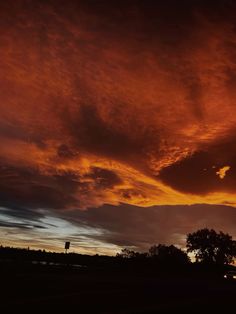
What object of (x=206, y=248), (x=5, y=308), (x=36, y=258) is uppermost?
(x=206, y=248)

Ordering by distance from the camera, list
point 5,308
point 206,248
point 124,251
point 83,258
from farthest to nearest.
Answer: point 124,251 → point 206,248 → point 83,258 → point 5,308

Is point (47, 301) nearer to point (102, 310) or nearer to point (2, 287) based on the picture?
point (102, 310)

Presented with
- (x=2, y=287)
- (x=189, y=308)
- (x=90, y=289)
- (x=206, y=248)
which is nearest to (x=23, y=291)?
(x=2, y=287)

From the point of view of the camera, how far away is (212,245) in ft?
340

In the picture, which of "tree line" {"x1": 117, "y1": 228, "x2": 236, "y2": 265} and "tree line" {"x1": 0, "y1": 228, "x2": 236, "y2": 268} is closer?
"tree line" {"x1": 0, "y1": 228, "x2": 236, "y2": 268}

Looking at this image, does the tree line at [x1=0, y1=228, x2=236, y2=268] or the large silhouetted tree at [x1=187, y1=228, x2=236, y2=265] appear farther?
the large silhouetted tree at [x1=187, y1=228, x2=236, y2=265]

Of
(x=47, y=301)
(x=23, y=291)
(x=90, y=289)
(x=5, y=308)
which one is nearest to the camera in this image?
(x=5, y=308)

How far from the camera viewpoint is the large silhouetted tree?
102m

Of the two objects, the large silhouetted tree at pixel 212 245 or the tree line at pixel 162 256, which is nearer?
the tree line at pixel 162 256

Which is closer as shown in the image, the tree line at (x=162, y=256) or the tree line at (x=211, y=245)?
the tree line at (x=162, y=256)

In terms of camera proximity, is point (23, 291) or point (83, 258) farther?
point (83, 258)

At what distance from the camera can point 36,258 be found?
92.2 ft

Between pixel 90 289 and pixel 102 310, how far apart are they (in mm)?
4615

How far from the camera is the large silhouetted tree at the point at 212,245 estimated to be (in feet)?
334
